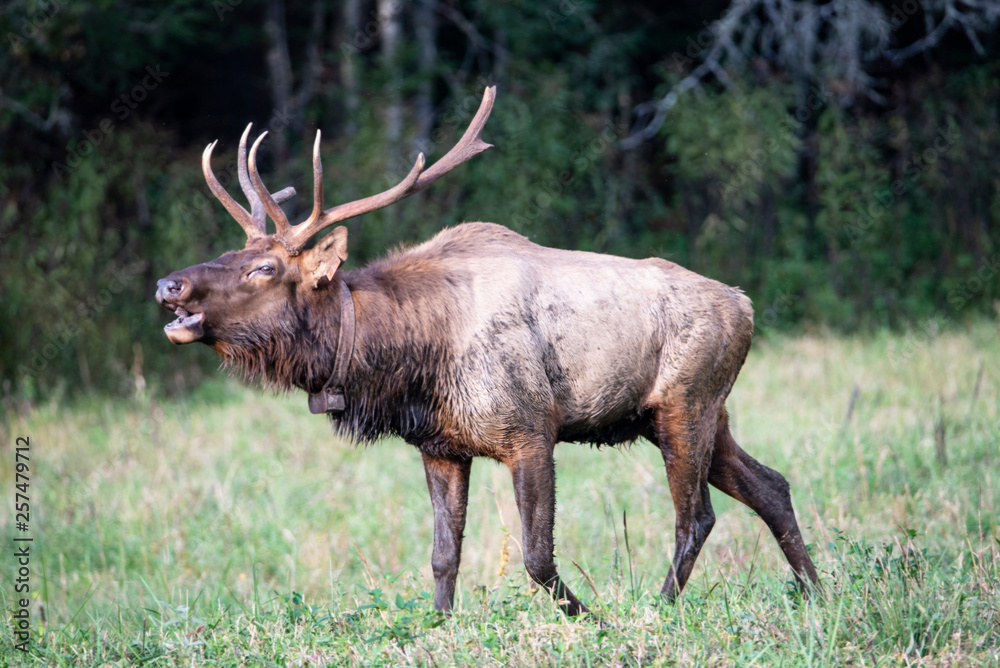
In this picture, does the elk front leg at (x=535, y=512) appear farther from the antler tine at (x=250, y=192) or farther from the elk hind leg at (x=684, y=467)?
the antler tine at (x=250, y=192)

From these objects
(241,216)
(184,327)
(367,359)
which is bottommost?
(367,359)

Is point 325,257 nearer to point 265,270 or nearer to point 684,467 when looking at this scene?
point 265,270

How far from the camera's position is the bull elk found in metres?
4.50

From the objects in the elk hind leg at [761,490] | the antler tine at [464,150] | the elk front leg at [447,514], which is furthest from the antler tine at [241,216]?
the elk hind leg at [761,490]

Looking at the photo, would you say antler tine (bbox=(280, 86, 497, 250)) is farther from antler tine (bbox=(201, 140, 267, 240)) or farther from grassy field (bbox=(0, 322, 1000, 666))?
grassy field (bbox=(0, 322, 1000, 666))

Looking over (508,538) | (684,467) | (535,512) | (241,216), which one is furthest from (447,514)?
(241,216)

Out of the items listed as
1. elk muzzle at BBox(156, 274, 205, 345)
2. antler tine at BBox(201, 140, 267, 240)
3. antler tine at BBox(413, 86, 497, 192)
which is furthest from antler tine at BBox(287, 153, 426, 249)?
elk muzzle at BBox(156, 274, 205, 345)

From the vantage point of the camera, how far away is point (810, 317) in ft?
40.2

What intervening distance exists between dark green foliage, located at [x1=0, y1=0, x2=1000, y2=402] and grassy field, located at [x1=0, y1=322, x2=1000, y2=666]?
3.94 feet

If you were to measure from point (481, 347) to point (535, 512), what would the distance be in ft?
2.45

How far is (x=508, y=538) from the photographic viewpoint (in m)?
5.16

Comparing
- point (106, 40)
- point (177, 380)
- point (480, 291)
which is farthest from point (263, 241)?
point (106, 40)

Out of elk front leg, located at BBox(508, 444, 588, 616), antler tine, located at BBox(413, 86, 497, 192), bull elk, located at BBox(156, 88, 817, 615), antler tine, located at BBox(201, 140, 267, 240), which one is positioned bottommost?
elk front leg, located at BBox(508, 444, 588, 616)

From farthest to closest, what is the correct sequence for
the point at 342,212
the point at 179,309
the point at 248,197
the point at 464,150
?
the point at 464,150 → the point at 248,197 → the point at 342,212 → the point at 179,309
